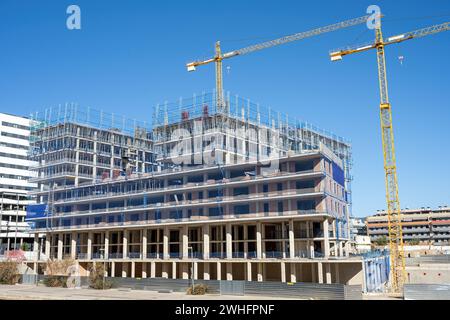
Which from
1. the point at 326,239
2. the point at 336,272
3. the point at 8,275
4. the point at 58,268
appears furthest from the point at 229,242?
the point at 8,275

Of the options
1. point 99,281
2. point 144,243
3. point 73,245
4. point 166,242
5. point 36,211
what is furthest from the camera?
point 36,211

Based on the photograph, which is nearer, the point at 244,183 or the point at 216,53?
the point at 244,183

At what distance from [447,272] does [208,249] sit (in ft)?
136

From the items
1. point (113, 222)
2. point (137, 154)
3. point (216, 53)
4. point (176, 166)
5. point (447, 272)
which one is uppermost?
point (216, 53)

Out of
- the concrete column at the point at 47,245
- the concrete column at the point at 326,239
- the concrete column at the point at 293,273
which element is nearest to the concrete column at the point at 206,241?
the concrete column at the point at 293,273

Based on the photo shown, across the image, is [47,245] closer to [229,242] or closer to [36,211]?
[36,211]

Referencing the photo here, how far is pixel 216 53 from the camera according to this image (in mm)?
120625

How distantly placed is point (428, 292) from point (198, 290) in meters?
26.0

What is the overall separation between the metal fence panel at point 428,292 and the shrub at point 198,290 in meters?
23.4

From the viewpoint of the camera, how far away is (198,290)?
58906mm

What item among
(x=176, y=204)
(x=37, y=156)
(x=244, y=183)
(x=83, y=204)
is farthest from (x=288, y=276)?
(x=37, y=156)

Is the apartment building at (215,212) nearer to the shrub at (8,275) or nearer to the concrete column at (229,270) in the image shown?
the concrete column at (229,270)

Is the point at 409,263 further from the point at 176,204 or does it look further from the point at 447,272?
the point at 176,204
